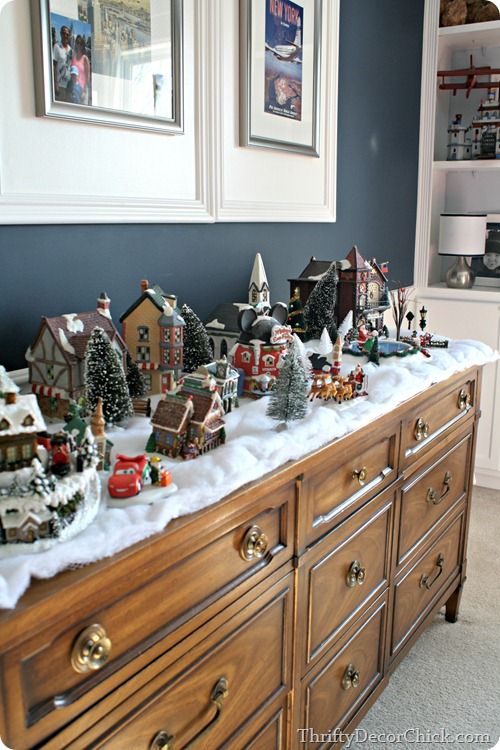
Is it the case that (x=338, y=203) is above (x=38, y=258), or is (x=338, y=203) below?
above

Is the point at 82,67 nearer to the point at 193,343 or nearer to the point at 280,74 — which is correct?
the point at 193,343

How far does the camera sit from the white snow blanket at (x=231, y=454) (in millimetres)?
780

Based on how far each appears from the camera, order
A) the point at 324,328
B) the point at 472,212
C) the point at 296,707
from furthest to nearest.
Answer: the point at 472,212 → the point at 324,328 → the point at 296,707

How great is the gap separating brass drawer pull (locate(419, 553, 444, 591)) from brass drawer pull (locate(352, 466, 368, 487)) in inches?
26.8

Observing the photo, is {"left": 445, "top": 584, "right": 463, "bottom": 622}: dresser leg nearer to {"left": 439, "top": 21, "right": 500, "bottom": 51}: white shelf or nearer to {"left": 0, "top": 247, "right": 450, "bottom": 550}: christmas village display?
{"left": 0, "top": 247, "right": 450, "bottom": 550}: christmas village display

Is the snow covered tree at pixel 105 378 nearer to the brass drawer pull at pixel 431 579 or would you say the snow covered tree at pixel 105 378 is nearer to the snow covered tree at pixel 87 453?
the snow covered tree at pixel 87 453

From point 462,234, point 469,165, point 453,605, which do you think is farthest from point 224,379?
point 469,165

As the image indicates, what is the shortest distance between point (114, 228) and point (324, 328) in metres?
0.64

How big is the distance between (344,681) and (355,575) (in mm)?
269

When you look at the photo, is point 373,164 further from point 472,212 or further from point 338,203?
point 472,212

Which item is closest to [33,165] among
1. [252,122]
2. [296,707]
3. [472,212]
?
[252,122]

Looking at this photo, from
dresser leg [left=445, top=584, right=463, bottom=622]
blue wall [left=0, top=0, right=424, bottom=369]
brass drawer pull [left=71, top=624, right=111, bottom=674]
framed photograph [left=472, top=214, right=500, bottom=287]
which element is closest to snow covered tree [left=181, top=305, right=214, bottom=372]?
blue wall [left=0, top=0, right=424, bottom=369]

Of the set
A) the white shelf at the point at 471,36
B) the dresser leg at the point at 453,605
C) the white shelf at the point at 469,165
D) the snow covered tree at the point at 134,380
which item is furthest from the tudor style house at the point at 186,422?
the white shelf at the point at 471,36

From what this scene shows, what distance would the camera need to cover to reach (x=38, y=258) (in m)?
1.42
